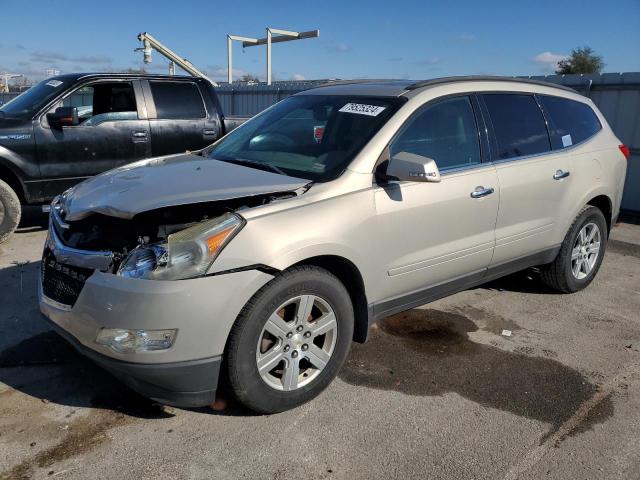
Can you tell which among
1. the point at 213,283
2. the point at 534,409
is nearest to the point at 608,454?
the point at 534,409

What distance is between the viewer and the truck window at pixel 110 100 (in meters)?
6.94

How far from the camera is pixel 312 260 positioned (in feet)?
9.93

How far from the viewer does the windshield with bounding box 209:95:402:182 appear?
341 centimetres

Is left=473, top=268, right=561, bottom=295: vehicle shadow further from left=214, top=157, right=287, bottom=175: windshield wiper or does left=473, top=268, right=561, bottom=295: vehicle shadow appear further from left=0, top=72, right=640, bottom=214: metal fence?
left=0, top=72, right=640, bottom=214: metal fence

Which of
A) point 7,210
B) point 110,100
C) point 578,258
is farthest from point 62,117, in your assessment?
point 578,258

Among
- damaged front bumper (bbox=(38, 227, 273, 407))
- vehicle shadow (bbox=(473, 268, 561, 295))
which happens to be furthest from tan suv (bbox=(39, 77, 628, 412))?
vehicle shadow (bbox=(473, 268, 561, 295))

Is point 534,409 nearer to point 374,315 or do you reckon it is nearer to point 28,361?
point 374,315

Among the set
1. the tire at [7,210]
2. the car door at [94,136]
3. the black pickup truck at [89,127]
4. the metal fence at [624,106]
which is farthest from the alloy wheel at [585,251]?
the tire at [7,210]

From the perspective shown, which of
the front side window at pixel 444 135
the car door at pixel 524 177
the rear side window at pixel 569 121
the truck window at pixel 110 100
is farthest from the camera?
the truck window at pixel 110 100

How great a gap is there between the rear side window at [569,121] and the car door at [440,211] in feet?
3.46

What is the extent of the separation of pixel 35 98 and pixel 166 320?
5.40 metres

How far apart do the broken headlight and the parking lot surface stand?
2.95 feet

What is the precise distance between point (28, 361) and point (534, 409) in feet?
10.4

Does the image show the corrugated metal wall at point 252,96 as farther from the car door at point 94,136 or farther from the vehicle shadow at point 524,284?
the vehicle shadow at point 524,284
